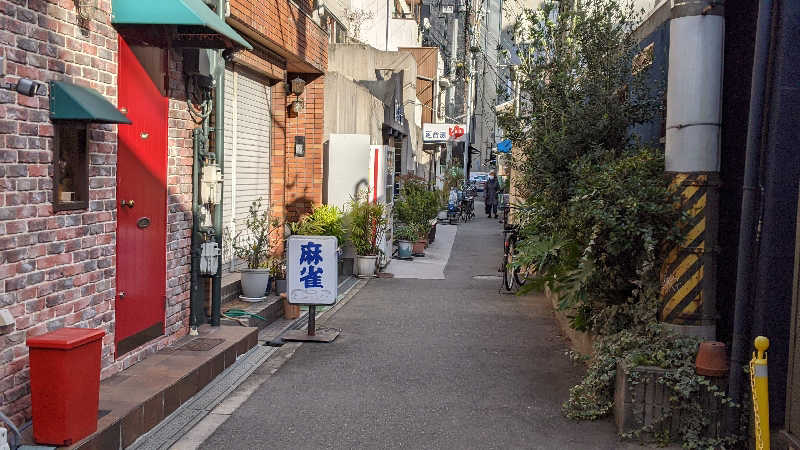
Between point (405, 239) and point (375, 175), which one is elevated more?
point (375, 175)

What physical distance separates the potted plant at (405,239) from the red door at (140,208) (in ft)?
36.1

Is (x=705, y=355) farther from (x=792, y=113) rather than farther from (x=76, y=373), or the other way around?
(x=76, y=373)

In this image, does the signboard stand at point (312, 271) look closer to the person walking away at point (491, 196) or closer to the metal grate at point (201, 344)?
the metal grate at point (201, 344)

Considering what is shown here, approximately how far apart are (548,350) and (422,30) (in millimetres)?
40391

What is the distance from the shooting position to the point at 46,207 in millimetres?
5531

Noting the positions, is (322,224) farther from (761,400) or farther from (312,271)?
(761,400)

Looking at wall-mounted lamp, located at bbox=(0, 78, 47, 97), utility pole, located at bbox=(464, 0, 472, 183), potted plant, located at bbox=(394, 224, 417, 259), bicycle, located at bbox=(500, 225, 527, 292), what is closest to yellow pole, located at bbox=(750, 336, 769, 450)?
wall-mounted lamp, located at bbox=(0, 78, 47, 97)

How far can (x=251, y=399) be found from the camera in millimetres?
7031

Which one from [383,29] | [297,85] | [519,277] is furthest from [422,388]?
[383,29]

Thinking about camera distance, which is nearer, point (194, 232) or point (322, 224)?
point (194, 232)

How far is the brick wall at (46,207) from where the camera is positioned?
5090 millimetres

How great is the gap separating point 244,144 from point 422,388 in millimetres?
6757

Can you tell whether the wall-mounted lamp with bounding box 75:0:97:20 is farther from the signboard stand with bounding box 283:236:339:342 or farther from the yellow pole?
the yellow pole

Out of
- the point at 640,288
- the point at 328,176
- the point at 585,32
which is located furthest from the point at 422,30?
the point at 640,288
